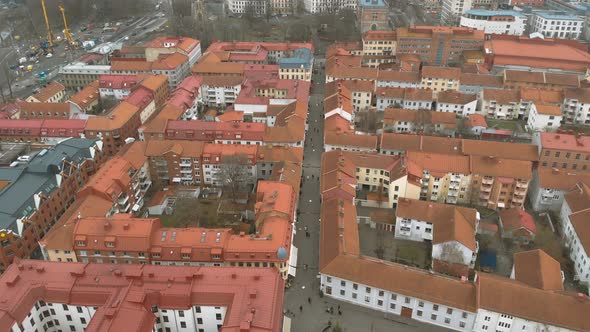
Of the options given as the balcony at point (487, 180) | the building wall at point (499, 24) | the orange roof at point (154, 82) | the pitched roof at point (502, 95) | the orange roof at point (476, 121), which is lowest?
the balcony at point (487, 180)

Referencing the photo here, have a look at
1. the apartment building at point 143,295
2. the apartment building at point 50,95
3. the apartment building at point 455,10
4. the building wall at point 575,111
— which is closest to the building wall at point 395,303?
the apartment building at point 143,295

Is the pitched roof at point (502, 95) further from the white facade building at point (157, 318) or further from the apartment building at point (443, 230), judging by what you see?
the white facade building at point (157, 318)

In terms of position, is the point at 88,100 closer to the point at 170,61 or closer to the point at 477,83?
the point at 170,61

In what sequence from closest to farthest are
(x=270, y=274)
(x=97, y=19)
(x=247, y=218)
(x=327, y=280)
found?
1. (x=270, y=274)
2. (x=327, y=280)
3. (x=247, y=218)
4. (x=97, y=19)

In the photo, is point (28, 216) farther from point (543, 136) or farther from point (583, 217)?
point (543, 136)

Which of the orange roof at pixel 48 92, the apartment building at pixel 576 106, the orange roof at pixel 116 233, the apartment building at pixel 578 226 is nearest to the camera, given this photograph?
the orange roof at pixel 116 233

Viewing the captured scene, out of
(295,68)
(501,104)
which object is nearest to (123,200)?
(295,68)

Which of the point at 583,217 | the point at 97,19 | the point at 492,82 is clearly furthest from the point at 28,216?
the point at 97,19
